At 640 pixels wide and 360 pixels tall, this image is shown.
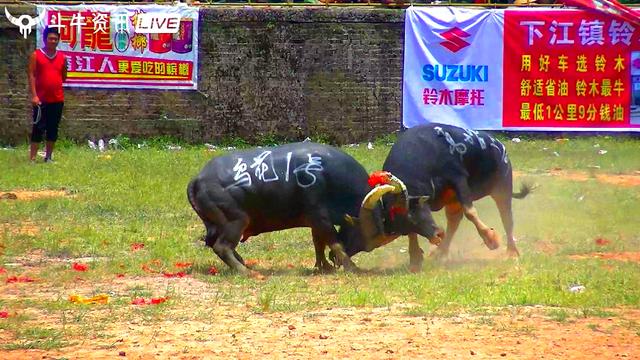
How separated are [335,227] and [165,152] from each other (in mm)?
8997

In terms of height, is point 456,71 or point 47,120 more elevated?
point 456,71

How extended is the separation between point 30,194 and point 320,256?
589 cm

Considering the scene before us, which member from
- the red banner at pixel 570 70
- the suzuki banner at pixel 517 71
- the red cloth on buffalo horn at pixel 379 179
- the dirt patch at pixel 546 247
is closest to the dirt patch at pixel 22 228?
the red cloth on buffalo horn at pixel 379 179

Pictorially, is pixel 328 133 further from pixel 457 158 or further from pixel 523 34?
pixel 457 158

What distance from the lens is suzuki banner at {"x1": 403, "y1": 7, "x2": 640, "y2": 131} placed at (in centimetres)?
2077

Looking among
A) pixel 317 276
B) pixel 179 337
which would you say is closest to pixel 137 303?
pixel 179 337

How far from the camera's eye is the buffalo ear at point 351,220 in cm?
1112

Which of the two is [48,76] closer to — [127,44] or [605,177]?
[127,44]

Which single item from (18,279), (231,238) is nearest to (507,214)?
(231,238)

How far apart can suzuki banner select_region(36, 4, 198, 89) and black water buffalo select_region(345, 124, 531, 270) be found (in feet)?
30.6

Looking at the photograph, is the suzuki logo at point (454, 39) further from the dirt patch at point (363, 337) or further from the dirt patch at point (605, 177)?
the dirt patch at point (363, 337)

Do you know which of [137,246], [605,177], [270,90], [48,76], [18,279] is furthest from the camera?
[270,90]

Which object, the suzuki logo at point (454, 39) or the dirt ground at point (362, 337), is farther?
the suzuki logo at point (454, 39)

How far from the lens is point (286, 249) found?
499 inches
